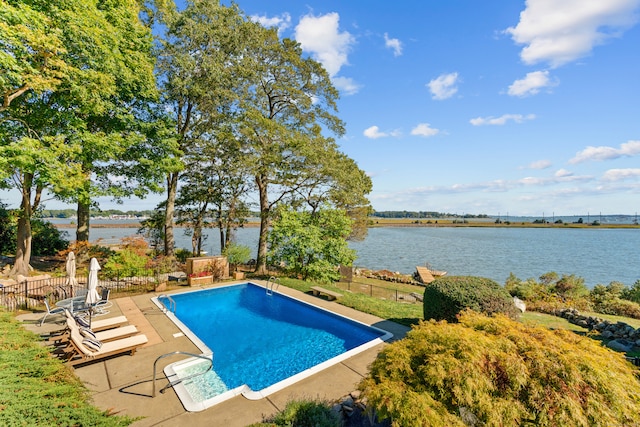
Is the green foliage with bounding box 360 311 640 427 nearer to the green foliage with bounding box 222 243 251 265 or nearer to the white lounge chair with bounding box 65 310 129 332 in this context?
the white lounge chair with bounding box 65 310 129 332

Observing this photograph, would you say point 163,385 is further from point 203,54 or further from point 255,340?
point 203,54

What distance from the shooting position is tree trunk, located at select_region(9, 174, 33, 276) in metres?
12.7

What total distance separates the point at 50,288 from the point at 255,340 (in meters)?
8.19

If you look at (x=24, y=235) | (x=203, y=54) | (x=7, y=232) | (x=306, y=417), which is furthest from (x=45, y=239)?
(x=306, y=417)

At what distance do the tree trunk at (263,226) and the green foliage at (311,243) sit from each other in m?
1.47

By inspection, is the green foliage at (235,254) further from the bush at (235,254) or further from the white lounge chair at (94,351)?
the white lounge chair at (94,351)

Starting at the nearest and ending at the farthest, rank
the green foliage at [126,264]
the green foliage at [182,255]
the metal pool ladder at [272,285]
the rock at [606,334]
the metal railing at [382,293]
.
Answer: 1. the rock at [606,334]
2. the metal pool ladder at [272,285]
3. the green foliage at [126,264]
4. the metal railing at [382,293]
5. the green foliage at [182,255]

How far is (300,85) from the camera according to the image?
17.3 metres

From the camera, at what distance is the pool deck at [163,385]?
14.4ft

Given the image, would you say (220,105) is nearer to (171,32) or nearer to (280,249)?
(171,32)

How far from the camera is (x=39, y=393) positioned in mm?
3625

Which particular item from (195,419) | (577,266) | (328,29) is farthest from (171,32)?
(577,266)

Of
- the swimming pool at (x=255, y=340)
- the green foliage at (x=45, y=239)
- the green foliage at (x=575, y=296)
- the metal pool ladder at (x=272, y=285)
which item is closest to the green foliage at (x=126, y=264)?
the swimming pool at (x=255, y=340)

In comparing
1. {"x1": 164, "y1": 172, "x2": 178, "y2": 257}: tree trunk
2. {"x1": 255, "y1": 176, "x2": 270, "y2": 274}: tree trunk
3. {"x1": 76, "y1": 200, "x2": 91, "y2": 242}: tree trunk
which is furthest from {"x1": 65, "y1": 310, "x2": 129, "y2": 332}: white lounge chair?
{"x1": 76, "y1": 200, "x2": 91, "y2": 242}: tree trunk
